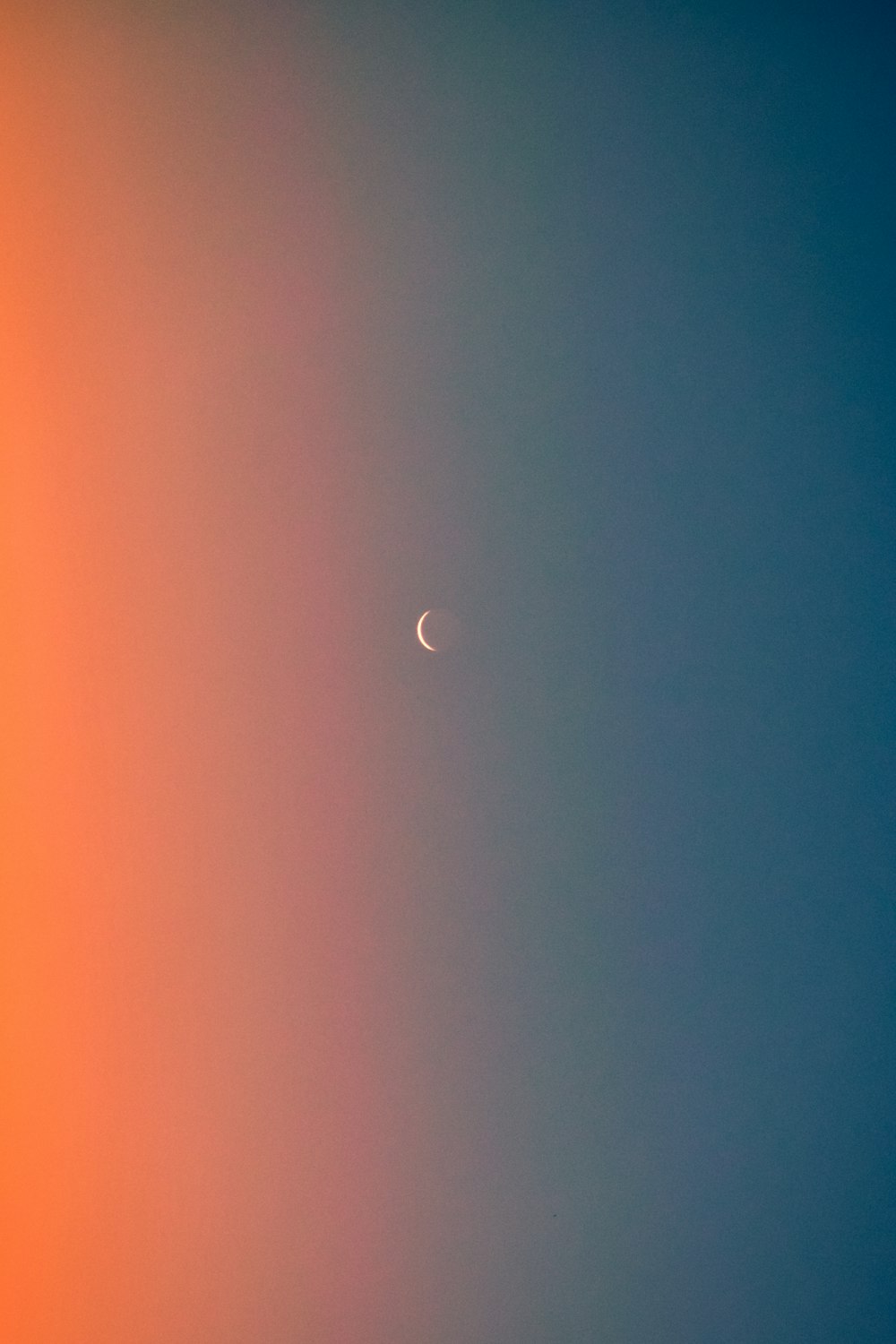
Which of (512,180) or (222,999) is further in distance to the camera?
(222,999)

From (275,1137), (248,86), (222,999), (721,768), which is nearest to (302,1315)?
(275,1137)

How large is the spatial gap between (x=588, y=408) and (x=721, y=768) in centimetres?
100

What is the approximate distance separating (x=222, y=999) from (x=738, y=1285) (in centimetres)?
164

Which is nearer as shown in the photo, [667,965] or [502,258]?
[502,258]

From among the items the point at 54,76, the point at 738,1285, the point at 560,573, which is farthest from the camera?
the point at 738,1285

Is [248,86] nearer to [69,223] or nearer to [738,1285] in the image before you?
[69,223]

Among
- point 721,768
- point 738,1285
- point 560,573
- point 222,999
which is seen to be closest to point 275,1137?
point 222,999

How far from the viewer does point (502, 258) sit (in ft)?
Answer: 6.57

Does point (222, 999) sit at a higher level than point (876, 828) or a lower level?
lower

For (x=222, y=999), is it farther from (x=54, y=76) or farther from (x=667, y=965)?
(x=54, y=76)

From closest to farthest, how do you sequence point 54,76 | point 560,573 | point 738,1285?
point 54,76 → point 560,573 → point 738,1285

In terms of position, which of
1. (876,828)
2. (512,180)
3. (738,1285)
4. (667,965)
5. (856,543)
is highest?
(512,180)

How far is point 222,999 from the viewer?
2123mm

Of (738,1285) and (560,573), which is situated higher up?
(560,573)
